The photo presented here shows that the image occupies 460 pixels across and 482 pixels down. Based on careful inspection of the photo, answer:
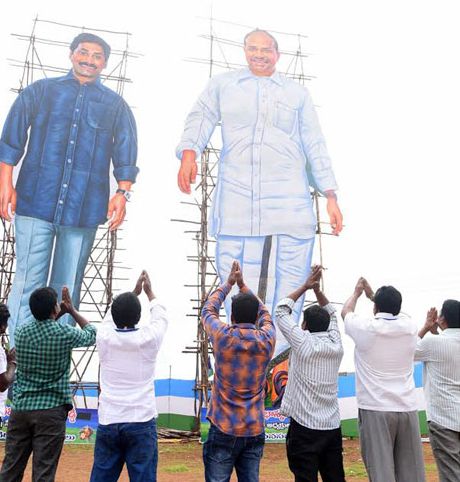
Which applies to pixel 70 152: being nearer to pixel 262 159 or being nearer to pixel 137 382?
pixel 262 159

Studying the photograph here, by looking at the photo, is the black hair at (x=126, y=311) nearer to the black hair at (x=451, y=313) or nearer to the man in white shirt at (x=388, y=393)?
the man in white shirt at (x=388, y=393)

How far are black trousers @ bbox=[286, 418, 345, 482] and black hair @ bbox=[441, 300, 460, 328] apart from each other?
120cm

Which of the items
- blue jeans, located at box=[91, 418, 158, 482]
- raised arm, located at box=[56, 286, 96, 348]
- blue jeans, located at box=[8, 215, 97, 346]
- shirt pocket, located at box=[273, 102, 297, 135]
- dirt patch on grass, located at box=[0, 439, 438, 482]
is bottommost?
dirt patch on grass, located at box=[0, 439, 438, 482]

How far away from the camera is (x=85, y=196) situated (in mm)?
6684

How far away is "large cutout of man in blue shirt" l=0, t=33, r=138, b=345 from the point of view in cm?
651

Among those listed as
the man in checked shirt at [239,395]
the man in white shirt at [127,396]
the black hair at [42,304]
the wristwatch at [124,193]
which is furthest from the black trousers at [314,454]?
the wristwatch at [124,193]

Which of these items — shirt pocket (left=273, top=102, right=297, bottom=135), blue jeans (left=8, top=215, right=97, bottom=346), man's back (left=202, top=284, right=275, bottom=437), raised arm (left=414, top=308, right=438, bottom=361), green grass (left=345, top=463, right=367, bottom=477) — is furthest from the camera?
green grass (left=345, top=463, right=367, bottom=477)

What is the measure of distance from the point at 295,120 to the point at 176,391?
26.4 feet

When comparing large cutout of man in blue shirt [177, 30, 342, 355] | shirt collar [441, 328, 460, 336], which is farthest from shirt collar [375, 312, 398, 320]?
large cutout of man in blue shirt [177, 30, 342, 355]

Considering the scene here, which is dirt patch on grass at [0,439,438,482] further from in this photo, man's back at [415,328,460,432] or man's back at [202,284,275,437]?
man's back at [202,284,275,437]

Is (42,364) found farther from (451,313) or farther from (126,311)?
(451,313)

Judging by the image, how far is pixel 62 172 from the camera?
21.8 ft

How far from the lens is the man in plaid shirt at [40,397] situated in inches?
132

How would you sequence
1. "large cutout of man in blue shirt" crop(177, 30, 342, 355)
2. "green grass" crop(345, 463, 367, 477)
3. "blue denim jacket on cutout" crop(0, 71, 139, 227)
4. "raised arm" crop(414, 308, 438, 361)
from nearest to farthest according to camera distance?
"raised arm" crop(414, 308, 438, 361) < "blue denim jacket on cutout" crop(0, 71, 139, 227) < "large cutout of man in blue shirt" crop(177, 30, 342, 355) < "green grass" crop(345, 463, 367, 477)
